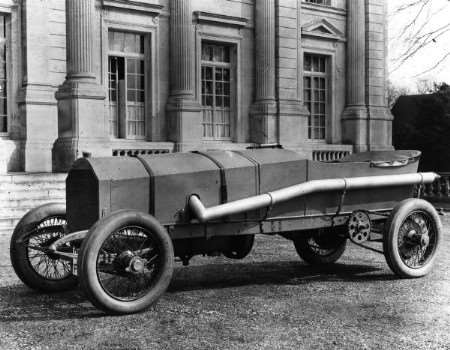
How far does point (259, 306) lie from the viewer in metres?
5.72

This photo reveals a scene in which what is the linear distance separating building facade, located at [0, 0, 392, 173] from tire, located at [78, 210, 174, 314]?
8749mm

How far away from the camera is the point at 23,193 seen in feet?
42.4

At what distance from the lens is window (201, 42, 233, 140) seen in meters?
18.8

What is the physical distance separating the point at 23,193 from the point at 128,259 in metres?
8.06

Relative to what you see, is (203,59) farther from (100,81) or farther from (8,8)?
(8,8)

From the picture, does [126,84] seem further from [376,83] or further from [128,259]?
[128,259]

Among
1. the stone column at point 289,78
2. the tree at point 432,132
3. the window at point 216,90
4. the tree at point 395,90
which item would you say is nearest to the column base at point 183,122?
the window at point 216,90

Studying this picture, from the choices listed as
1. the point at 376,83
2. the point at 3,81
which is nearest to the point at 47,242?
the point at 3,81

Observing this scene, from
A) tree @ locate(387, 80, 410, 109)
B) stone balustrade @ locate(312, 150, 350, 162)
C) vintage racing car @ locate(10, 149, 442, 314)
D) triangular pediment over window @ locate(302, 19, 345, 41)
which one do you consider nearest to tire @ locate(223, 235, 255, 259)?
vintage racing car @ locate(10, 149, 442, 314)

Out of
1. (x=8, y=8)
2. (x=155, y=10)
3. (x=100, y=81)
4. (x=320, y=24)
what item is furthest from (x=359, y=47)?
(x=8, y=8)

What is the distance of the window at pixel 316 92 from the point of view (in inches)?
829

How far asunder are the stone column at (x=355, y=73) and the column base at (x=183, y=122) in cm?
590

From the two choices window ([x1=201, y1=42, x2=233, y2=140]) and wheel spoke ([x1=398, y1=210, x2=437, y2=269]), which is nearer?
wheel spoke ([x1=398, y1=210, x2=437, y2=269])

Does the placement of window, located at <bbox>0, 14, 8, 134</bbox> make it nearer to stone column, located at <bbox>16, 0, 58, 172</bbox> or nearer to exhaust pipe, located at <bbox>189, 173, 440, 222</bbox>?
stone column, located at <bbox>16, 0, 58, 172</bbox>
